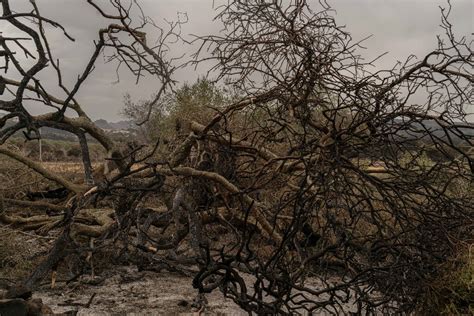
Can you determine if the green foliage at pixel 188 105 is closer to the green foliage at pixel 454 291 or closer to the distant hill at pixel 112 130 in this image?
the distant hill at pixel 112 130

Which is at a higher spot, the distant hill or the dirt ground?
the distant hill

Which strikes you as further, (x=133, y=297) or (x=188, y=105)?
(x=188, y=105)

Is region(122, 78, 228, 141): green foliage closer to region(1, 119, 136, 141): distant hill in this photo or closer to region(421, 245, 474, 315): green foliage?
region(1, 119, 136, 141): distant hill

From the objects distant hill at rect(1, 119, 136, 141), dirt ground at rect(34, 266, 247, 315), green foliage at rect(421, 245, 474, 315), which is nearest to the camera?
green foliage at rect(421, 245, 474, 315)

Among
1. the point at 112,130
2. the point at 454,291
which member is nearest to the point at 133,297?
the point at 454,291

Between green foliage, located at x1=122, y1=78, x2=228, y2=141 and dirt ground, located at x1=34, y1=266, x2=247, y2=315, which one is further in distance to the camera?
green foliage, located at x1=122, y1=78, x2=228, y2=141

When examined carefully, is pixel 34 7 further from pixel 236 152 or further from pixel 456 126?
pixel 456 126

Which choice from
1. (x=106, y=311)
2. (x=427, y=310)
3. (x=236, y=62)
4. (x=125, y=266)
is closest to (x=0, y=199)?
(x=125, y=266)

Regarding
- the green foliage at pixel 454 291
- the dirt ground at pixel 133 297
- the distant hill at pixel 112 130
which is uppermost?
the distant hill at pixel 112 130

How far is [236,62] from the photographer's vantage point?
15.7 feet

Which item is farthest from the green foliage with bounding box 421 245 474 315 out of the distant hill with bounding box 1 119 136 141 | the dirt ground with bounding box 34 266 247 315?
the distant hill with bounding box 1 119 136 141

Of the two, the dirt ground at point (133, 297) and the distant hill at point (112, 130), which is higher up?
the distant hill at point (112, 130)

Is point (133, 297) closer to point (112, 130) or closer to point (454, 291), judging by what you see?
point (454, 291)

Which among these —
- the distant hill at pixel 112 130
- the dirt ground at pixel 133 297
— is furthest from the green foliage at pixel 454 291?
the distant hill at pixel 112 130
